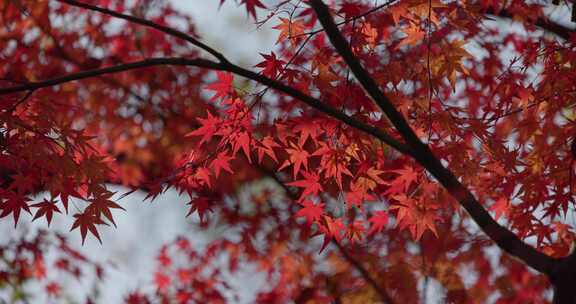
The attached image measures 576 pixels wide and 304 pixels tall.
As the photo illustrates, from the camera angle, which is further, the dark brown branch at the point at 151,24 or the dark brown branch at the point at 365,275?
the dark brown branch at the point at 365,275

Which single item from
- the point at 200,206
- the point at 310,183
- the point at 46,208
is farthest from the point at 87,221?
the point at 310,183

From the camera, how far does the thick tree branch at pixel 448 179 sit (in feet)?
9.37

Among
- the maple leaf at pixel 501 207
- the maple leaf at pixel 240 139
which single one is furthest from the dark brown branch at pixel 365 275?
the maple leaf at pixel 240 139

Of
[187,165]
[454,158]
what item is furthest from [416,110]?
[187,165]

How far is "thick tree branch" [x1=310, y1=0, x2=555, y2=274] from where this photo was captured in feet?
9.37

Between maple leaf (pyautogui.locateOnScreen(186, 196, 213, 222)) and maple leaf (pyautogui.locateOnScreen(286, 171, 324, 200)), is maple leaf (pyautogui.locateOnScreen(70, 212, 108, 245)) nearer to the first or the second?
maple leaf (pyautogui.locateOnScreen(186, 196, 213, 222))

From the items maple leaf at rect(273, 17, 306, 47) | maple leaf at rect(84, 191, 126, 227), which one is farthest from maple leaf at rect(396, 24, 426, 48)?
maple leaf at rect(84, 191, 126, 227)

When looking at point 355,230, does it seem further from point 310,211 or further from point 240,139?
point 240,139

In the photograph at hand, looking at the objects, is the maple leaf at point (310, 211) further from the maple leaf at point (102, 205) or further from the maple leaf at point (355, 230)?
the maple leaf at point (102, 205)

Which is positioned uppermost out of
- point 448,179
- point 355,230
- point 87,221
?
point 355,230

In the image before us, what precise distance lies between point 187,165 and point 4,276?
16.3 ft

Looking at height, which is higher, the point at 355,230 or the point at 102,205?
the point at 355,230

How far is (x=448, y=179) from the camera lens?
117 inches

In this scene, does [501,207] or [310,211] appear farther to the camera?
[501,207]
